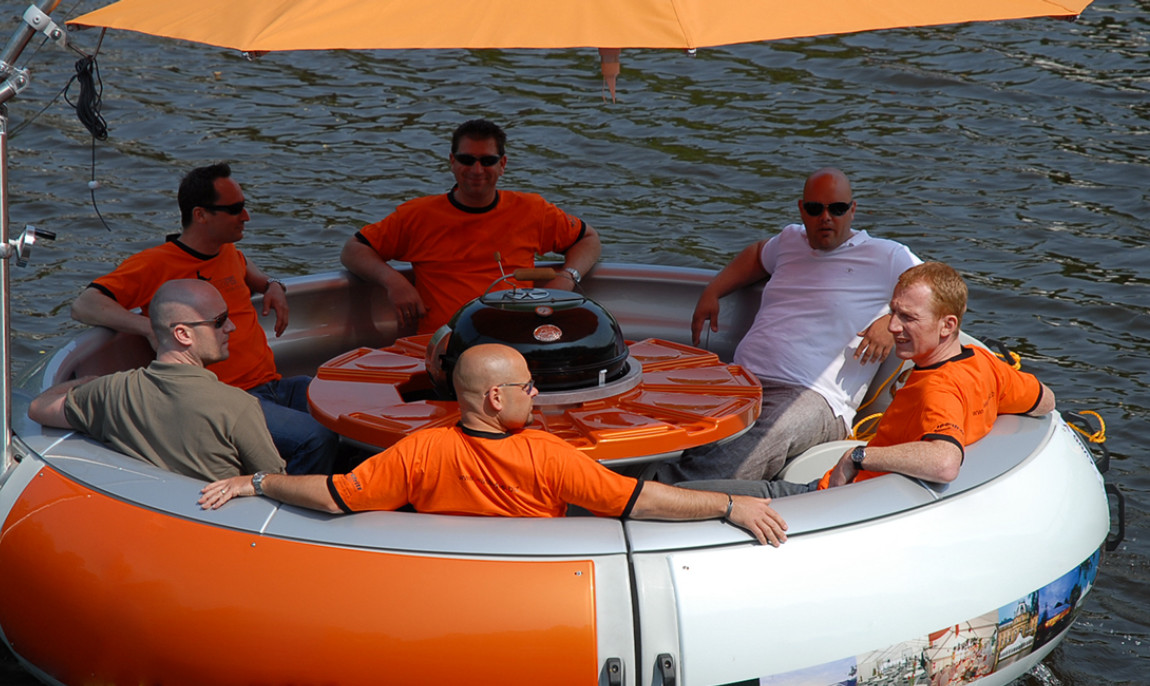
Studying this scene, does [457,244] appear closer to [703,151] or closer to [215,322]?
[215,322]

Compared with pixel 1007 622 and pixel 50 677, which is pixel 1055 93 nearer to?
pixel 1007 622

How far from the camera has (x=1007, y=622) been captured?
11.8ft

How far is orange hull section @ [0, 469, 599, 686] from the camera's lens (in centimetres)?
321

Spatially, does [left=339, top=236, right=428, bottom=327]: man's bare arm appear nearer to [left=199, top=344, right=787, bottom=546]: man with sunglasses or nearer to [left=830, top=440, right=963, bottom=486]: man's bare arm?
[left=199, top=344, right=787, bottom=546]: man with sunglasses

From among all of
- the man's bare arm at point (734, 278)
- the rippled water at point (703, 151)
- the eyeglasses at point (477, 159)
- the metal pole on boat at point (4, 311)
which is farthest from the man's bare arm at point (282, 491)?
the rippled water at point (703, 151)

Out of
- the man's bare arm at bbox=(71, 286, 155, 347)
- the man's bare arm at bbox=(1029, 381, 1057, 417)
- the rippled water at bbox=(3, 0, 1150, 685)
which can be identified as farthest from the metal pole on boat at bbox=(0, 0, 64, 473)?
the rippled water at bbox=(3, 0, 1150, 685)

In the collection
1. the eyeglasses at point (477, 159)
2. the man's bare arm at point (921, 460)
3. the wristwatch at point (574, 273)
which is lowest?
the man's bare arm at point (921, 460)

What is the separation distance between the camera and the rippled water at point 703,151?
8625 mm

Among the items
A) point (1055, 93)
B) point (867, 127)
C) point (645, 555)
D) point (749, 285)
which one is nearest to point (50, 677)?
point (645, 555)

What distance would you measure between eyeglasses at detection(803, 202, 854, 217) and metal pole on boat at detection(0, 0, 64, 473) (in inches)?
113

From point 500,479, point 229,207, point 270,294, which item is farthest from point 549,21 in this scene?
point 270,294

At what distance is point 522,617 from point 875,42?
442 inches

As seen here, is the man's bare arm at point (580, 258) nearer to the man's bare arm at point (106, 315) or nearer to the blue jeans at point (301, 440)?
the blue jeans at point (301, 440)

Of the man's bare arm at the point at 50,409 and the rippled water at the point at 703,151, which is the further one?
the rippled water at the point at 703,151
